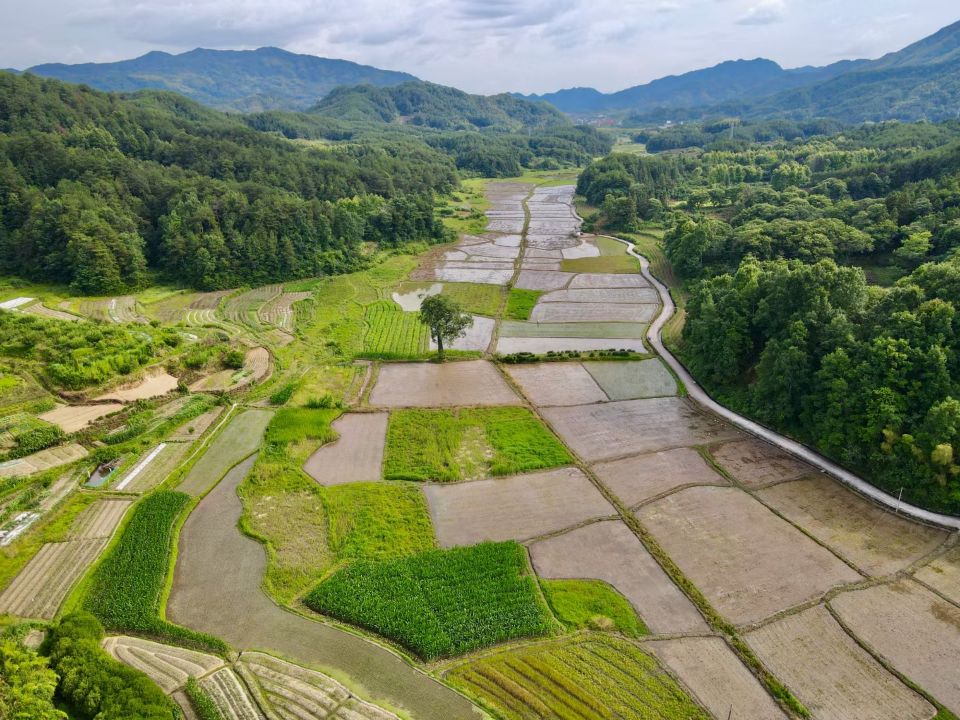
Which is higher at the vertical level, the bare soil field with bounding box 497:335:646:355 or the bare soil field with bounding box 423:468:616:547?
the bare soil field with bounding box 497:335:646:355

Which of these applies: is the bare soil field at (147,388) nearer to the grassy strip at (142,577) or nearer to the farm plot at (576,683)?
the grassy strip at (142,577)

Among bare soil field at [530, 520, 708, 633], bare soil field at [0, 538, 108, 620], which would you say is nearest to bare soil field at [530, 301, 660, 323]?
bare soil field at [530, 520, 708, 633]

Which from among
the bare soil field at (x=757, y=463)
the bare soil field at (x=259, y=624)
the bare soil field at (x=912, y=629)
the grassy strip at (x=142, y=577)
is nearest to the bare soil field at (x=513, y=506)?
the bare soil field at (x=259, y=624)

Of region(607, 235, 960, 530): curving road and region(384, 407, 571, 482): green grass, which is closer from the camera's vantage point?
region(607, 235, 960, 530): curving road

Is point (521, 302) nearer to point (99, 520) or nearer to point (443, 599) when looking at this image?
point (443, 599)

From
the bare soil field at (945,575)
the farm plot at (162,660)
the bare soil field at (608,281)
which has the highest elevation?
the bare soil field at (608,281)

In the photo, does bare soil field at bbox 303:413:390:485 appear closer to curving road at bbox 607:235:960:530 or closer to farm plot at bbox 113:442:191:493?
farm plot at bbox 113:442:191:493
